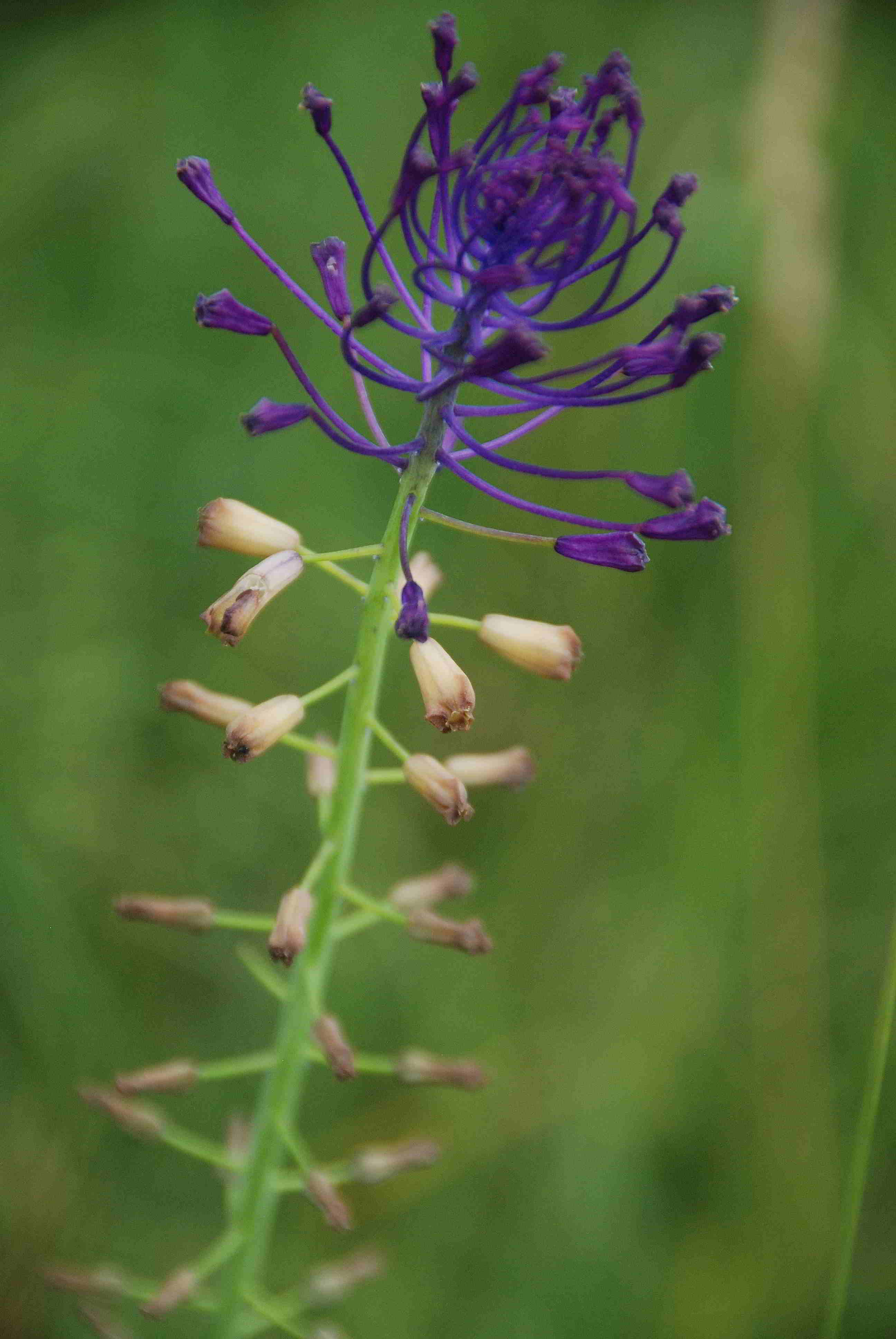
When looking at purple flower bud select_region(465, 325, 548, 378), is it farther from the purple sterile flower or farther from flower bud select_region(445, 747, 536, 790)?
flower bud select_region(445, 747, 536, 790)

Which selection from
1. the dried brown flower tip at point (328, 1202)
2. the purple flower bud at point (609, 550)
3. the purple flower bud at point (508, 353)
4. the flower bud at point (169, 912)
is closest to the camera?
the purple flower bud at point (508, 353)

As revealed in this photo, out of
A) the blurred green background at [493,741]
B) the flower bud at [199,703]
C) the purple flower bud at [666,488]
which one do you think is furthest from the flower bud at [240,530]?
the blurred green background at [493,741]

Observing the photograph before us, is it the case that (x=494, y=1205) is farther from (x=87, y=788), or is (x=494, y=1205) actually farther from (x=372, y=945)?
(x=87, y=788)

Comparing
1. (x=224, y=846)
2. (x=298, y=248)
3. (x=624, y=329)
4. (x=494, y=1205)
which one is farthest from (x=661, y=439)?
(x=494, y=1205)

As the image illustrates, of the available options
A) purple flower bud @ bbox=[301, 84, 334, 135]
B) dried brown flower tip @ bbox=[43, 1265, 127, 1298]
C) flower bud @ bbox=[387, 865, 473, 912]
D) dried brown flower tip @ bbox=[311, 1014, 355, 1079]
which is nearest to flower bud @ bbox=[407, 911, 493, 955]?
flower bud @ bbox=[387, 865, 473, 912]

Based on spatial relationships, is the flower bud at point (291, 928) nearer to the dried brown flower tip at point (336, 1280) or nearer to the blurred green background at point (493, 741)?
the dried brown flower tip at point (336, 1280)

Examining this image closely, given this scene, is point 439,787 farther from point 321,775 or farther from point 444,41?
point 444,41

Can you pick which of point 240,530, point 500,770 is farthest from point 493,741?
point 240,530
